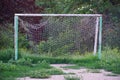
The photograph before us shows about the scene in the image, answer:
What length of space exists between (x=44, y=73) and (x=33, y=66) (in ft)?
5.10

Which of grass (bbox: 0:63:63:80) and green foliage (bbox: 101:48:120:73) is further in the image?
green foliage (bbox: 101:48:120:73)

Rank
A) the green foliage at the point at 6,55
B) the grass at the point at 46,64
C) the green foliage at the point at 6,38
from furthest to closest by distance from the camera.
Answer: the green foliage at the point at 6,38 < the green foliage at the point at 6,55 < the grass at the point at 46,64

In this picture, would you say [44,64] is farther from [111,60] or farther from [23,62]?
[111,60]

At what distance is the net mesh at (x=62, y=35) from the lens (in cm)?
1370

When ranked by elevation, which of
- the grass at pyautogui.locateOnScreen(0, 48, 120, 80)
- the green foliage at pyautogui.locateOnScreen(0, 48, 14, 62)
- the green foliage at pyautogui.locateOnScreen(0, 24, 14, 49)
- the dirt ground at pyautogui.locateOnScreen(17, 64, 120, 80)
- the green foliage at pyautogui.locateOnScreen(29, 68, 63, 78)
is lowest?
the dirt ground at pyautogui.locateOnScreen(17, 64, 120, 80)

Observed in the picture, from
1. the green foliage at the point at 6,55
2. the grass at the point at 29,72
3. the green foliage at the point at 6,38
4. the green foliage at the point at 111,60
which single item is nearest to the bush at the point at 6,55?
the green foliage at the point at 6,55

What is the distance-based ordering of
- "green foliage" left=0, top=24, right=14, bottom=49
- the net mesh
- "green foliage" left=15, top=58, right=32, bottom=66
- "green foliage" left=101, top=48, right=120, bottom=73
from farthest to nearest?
"green foliage" left=0, top=24, right=14, bottom=49 < the net mesh < "green foliage" left=15, top=58, right=32, bottom=66 < "green foliage" left=101, top=48, right=120, bottom=73

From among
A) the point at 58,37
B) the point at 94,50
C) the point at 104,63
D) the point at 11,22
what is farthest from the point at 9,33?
the point at 104,63

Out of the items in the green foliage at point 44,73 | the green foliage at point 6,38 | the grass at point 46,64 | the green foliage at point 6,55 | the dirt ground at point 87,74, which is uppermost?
the green foliage at point 6,38

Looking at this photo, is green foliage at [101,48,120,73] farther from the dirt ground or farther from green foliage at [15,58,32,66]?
green foliage at [15,58,32,66]

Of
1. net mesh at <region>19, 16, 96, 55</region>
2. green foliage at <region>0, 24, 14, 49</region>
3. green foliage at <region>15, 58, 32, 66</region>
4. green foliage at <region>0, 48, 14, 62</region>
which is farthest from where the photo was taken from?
green foliage at <region>0, 24, 14, 49</region>

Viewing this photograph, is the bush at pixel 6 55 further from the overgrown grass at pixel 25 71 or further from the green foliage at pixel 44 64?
the overgrown grass at pixel 25 71

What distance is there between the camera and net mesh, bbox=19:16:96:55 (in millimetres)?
13703

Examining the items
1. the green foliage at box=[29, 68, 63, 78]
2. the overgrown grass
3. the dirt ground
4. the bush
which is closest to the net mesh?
the bush
